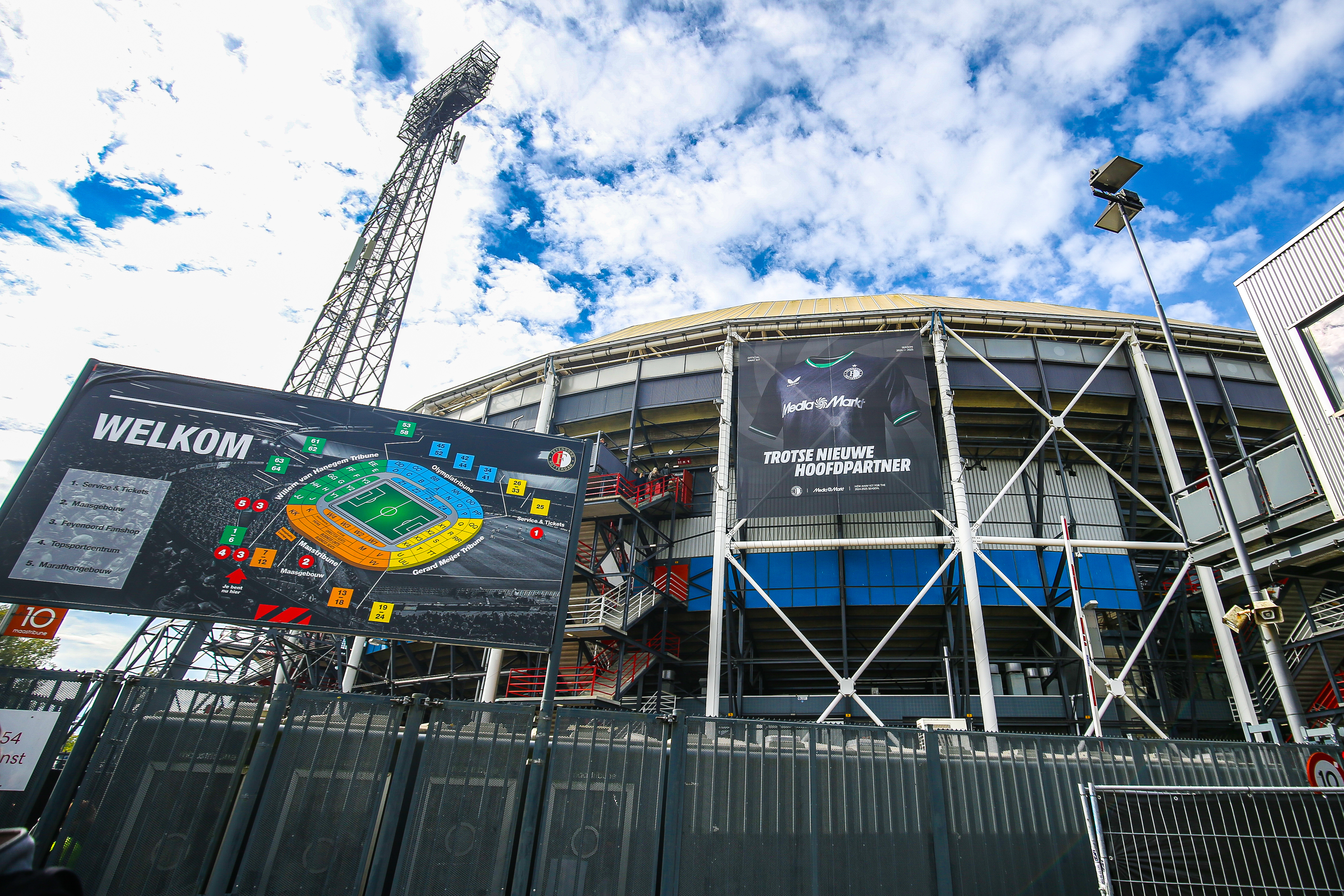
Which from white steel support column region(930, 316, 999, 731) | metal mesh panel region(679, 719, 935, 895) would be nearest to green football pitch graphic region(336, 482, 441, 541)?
metal mesh panel region(679, 719, 935, 895)

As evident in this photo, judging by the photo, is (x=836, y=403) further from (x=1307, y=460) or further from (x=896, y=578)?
(x=1307, y=460)

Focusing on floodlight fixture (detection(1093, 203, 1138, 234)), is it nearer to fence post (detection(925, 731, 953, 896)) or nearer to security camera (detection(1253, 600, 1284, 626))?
security camera (detection(1253, 600, 1284, 626))

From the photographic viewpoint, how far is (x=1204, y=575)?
17719 millimetres

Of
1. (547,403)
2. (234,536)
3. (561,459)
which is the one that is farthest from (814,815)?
(547,403)

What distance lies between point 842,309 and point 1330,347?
16410 millimetres

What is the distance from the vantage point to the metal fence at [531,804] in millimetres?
6156

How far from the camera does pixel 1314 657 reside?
1422 cm

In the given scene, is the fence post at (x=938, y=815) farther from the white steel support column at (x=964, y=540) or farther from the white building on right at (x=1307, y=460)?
the white building on right at (x=1307, y=460)

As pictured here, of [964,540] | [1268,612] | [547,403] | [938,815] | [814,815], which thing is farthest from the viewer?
[547,403]

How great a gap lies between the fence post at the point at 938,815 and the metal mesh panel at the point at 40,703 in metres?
8.74

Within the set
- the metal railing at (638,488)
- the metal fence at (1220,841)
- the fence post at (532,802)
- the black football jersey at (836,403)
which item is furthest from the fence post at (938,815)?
the metal railing at (638,488)

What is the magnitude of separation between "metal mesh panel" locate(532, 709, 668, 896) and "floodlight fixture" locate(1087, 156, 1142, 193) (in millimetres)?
11952

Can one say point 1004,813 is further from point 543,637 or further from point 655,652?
point 655,652

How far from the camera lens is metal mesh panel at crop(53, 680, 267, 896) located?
598 cm
